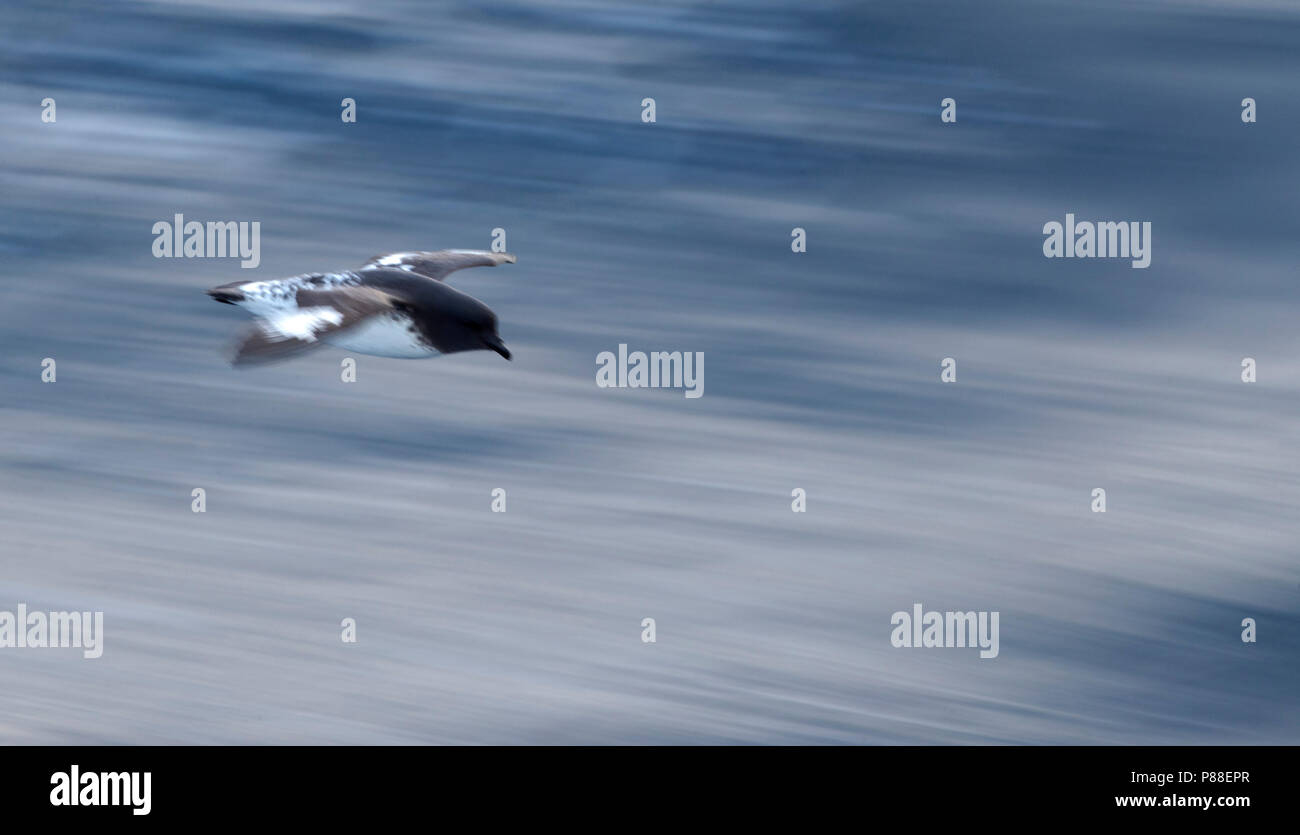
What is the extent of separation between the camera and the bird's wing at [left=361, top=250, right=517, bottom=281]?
888 cm

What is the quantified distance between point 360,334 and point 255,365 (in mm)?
758

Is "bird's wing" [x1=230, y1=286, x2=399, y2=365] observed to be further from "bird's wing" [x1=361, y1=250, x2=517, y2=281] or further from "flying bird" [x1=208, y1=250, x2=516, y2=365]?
"bird's wing" [x1=361, y1=250, x2=517, y2=281]

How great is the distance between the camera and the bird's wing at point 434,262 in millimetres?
8883

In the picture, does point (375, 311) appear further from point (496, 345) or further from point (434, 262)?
point (434, 262)

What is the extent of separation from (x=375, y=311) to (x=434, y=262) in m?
1.33

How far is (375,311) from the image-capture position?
7809mm

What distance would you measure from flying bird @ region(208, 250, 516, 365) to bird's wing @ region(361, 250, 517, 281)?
1.23ft

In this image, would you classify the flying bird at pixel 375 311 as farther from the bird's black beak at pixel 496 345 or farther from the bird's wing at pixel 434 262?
the bird's wing at pixel 434 262

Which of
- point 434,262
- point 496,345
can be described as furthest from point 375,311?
point 434,262

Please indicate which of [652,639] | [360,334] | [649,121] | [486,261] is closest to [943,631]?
[652,639]

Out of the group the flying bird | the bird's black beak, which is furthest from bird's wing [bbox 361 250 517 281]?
the bird's black beak

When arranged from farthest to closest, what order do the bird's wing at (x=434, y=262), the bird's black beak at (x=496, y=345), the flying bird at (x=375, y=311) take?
1. the bird's wing at (x=434, y=262)
2. the bird's black beak at (x=496, y=345)
3. the flying bird at (x=375, y=311)

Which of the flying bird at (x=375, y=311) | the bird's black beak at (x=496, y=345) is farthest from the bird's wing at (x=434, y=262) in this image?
the bird's black beak at (x=496, y=345)
